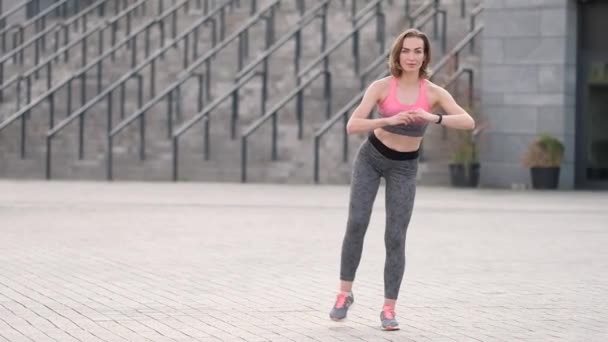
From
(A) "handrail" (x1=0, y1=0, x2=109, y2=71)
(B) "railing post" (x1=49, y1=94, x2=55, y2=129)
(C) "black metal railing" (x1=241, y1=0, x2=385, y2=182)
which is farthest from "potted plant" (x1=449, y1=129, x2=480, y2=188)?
(A) "handrail" (x1=0, y1=0, x2=109, y2=71)

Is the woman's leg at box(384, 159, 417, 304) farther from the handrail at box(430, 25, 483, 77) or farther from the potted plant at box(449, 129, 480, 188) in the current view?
the handrail at box(430, 25, 483, 77)

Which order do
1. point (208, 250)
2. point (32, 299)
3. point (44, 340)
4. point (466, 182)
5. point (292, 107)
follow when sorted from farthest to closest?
point (292, 107) < point (466, 182) < point (208, 250) < point (32, 299) < point (44, 340)

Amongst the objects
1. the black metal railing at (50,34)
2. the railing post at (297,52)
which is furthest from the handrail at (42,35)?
the railing post at (297,52)

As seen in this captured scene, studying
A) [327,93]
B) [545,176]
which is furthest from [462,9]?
[545,176]

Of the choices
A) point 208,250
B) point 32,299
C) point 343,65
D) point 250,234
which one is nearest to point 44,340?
point 32,299

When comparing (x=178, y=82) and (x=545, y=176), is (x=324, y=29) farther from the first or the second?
(x=545, y=176)

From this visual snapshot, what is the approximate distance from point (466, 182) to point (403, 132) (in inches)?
659

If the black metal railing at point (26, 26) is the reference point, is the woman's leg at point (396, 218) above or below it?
below

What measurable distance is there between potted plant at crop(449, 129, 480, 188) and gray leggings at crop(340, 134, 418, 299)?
53.1ft

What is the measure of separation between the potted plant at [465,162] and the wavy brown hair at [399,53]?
16269 millimetres

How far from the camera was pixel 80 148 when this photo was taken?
26.0 metres

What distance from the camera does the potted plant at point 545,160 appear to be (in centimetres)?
2397

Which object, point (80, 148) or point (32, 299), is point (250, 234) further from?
point (80, 148)

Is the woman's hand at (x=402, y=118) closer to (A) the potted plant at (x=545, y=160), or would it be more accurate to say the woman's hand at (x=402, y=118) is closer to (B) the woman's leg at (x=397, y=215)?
(B) the woman's leg at (x=397, y=215)
